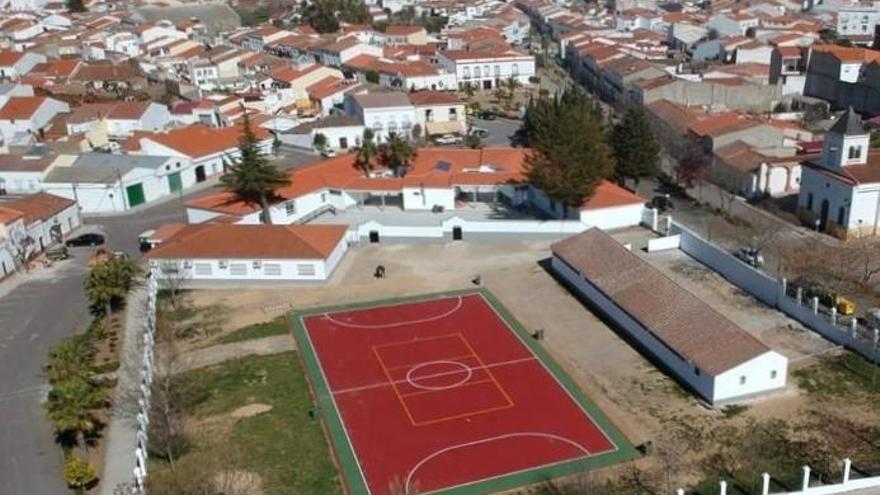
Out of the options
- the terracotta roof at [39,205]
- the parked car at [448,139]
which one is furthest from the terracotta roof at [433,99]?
the terracotta roof at [39,205]

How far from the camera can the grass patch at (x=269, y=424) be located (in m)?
25.0

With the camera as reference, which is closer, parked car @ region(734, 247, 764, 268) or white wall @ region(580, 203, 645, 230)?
parked car @ region(734, 247, 764, 268)

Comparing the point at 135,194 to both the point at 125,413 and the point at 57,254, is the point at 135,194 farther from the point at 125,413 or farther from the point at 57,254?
the point at 125,413

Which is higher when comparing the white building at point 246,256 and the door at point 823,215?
the white building at point 246,256

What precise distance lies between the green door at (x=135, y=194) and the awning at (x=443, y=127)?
23.7 m

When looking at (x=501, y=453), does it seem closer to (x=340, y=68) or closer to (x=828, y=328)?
(x=828, y=328)

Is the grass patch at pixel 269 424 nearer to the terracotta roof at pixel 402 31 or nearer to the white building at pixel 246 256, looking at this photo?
the white building at pixel 246 256

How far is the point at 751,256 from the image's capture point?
3900cm

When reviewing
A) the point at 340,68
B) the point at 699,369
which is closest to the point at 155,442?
the point at 699,369

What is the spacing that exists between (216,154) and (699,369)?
1575 inches

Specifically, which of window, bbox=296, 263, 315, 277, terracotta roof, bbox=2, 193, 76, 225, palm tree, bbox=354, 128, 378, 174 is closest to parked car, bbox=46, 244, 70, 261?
terracotta roof, bbox=2, 193, 76, 225

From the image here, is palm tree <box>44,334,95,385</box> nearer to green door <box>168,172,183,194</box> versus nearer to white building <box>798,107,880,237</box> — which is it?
green door <box>168,172,183,194</box>

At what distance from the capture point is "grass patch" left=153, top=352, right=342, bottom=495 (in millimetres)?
25000

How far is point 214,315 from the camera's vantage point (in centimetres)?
3662
